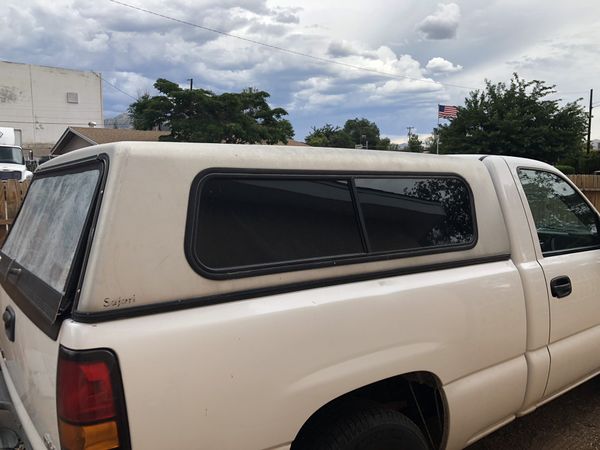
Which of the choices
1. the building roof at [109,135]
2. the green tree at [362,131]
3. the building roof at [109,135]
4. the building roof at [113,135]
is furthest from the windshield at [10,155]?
the green tree at [362,131]

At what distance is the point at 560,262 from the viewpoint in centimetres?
295

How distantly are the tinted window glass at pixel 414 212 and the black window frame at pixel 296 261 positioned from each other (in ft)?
0.08

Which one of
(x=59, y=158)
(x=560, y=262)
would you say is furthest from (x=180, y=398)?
A: (x=560, y=262)

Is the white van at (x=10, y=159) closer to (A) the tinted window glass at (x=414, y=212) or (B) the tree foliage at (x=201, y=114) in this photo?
(B) the tree foliage at (x=201, y=114)

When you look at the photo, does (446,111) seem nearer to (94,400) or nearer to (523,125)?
(523,125)

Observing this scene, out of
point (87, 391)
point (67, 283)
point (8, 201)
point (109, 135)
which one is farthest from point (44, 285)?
point (109, 135)

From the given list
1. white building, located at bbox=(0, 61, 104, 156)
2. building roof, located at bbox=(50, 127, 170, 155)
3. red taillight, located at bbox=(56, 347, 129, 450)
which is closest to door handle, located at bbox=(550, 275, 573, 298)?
red taillight, located at bbox=(56, 347, 129, 450)

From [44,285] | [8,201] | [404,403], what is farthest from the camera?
[8,201]

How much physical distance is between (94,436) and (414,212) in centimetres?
170

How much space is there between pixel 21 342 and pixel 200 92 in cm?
2177

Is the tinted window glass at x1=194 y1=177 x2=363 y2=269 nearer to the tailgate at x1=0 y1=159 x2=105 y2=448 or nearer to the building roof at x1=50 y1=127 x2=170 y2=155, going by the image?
the tailgate at x1=0 y1=159 x2=105 y2=448

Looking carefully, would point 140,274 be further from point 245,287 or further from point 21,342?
point 21,342

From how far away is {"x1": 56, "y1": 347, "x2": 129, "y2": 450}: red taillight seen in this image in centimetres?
151

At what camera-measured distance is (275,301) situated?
1.86 meters
